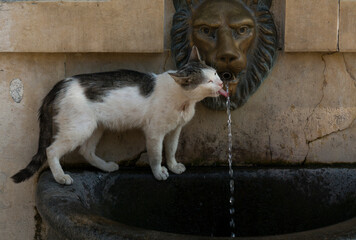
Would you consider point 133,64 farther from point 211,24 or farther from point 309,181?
point 309,181

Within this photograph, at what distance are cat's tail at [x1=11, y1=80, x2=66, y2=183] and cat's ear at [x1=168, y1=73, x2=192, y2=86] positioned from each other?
24.5 inches

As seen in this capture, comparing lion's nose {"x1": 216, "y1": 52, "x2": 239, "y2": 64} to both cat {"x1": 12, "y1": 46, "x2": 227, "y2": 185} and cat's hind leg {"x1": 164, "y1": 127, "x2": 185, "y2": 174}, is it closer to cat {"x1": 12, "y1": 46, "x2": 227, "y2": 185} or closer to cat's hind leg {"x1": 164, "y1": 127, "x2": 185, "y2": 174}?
cat {"x1": 12, "y1": 46, "x2": 227, "y2": 185}

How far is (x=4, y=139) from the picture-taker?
2646 millimetres

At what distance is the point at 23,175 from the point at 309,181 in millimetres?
1587

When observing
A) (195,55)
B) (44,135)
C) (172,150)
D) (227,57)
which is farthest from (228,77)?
(44,135)

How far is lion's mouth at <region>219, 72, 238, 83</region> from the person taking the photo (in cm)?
252

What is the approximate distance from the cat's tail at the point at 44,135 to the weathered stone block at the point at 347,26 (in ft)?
5.24

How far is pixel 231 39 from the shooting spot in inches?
97.7

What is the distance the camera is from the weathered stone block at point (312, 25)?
256cm

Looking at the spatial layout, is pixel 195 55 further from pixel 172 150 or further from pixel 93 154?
pixel 93 154

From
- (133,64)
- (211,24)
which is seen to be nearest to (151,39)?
(133,64)

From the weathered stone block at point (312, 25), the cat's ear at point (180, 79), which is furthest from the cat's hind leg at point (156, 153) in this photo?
the weathered stone block at point (312, 25)

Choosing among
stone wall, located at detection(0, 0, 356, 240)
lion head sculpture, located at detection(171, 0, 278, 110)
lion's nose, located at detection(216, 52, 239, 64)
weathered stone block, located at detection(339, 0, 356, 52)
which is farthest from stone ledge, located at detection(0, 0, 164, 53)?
weathered stone block, located at detection(339, 0, 356, 52)

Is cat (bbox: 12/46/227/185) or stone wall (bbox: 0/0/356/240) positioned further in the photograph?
stone wall (bbox: 0/0/356/240)
